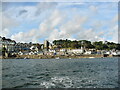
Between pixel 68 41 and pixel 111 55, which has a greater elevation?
pixel 68 41

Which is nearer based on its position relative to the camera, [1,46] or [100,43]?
[1,46]

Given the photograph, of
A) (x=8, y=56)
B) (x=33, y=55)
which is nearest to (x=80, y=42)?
(x=33, y=55)

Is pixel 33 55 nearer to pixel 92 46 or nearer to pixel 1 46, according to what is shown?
pixel 1 46

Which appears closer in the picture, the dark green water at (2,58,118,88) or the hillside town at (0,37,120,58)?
the dark green water at (2,58,118,88)

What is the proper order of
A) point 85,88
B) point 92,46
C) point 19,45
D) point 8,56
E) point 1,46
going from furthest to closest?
1. point 92,46
2. point 19,45
3. point 1,46
4. point 8,56
5. point 85,88

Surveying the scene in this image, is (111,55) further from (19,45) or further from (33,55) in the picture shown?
(19,45)

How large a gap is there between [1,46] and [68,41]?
71176mm

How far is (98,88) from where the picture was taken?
48.7 ft

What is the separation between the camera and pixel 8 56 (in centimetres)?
10688

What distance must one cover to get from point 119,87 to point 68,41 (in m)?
162

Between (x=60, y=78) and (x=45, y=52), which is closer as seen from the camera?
(x=60, y=78)

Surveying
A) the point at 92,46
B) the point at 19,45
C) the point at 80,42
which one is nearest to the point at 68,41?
the point at 80,42

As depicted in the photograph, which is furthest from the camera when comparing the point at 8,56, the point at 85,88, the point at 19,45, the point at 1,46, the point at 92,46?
the point at 92,46

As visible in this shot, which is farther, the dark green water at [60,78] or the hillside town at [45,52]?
the hillside town at [45,52]
